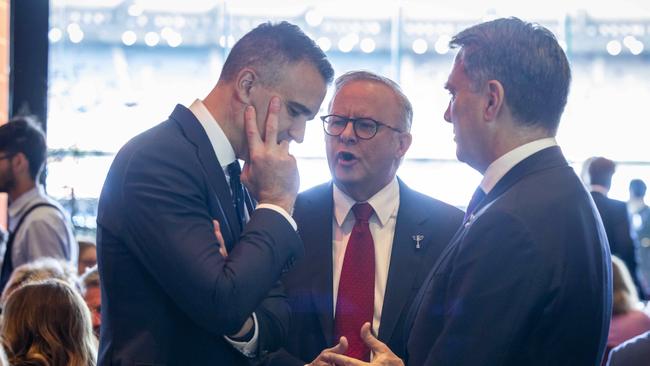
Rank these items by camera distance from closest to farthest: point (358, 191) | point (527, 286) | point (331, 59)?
1. point (527, 286)
2. point (358, 191)
3. point (331, 59)

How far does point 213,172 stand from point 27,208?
233 cm

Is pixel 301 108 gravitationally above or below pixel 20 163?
above

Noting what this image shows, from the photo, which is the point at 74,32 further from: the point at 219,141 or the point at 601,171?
the point at 219,141

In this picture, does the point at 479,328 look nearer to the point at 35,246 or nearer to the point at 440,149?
the point at 35,246

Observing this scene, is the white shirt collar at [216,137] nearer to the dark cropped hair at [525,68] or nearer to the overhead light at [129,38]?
the dark cropped hair at [525,68]

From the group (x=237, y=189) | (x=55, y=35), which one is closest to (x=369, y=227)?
(x=237, y=189)

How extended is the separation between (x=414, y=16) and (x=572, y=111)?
3.76 feet

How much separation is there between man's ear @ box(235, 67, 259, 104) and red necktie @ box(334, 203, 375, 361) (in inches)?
35.0

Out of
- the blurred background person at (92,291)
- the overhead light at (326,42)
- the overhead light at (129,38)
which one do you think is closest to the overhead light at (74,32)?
the overhead light at (129,38)

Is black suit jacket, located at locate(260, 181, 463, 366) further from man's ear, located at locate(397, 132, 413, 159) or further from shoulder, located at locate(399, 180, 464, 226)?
man's ear, located at locate(397, 132, 413, 159)

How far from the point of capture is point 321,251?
303cm

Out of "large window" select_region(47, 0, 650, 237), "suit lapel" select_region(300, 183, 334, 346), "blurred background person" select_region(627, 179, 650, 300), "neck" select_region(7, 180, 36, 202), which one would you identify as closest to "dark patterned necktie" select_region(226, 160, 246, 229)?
"suit lapel" select_region(300, 183, 334, 346)

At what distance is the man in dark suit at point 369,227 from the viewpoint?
9.61 ft

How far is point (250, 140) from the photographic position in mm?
2234
